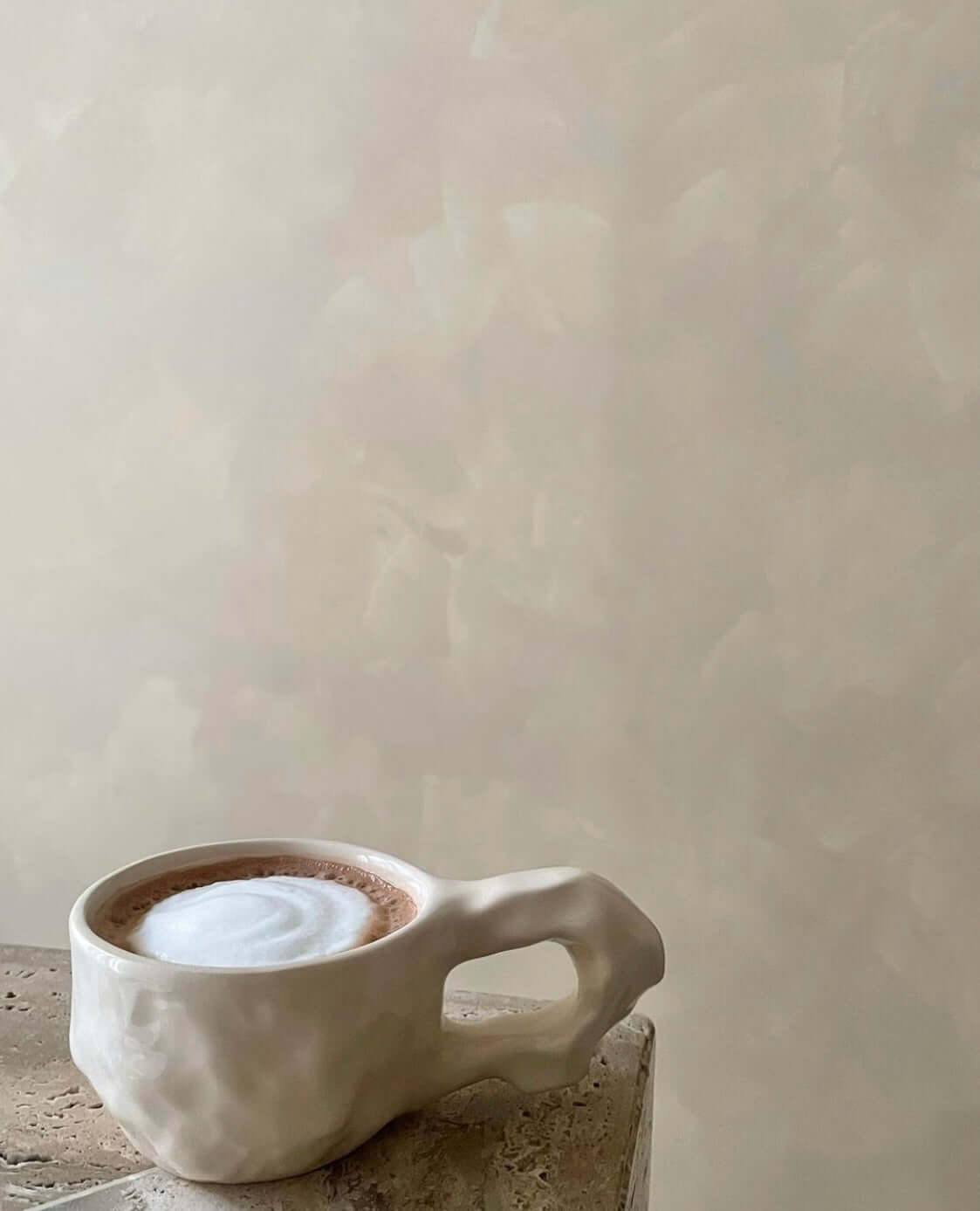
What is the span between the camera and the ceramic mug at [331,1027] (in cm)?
41

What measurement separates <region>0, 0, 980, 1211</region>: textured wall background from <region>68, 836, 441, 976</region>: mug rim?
31 cm

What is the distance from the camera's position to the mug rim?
0.41 metres

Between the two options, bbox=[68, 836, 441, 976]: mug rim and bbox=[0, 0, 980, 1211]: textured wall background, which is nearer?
bbox=[68, 836, 441, 976]: mug rim

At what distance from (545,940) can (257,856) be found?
123 millimetres

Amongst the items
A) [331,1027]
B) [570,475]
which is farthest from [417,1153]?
[570,475]

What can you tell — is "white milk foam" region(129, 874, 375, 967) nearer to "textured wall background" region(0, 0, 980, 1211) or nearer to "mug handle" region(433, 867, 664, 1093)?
"mug handle" region(433, 867, 664, 1093)

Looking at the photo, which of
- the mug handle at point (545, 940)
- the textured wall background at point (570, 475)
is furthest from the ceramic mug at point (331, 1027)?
the textured wall background at point (570, 475)

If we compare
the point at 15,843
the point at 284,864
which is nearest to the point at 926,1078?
the point at 284,864

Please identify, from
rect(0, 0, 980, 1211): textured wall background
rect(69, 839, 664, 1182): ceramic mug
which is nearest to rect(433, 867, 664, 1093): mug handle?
rect(69, 839, 664, 1182): ceramic mug

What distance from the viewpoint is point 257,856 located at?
1.69ft

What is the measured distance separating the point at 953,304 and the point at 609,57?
0.24 m

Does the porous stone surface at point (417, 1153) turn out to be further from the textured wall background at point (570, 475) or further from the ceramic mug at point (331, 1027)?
the textured wall background at point (570, 475)

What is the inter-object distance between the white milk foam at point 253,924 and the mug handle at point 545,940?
0.12 ft

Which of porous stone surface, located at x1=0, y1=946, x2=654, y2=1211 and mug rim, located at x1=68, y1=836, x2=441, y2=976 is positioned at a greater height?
mug rim, located at x1=68, y1=836, x2=441, y2=976
